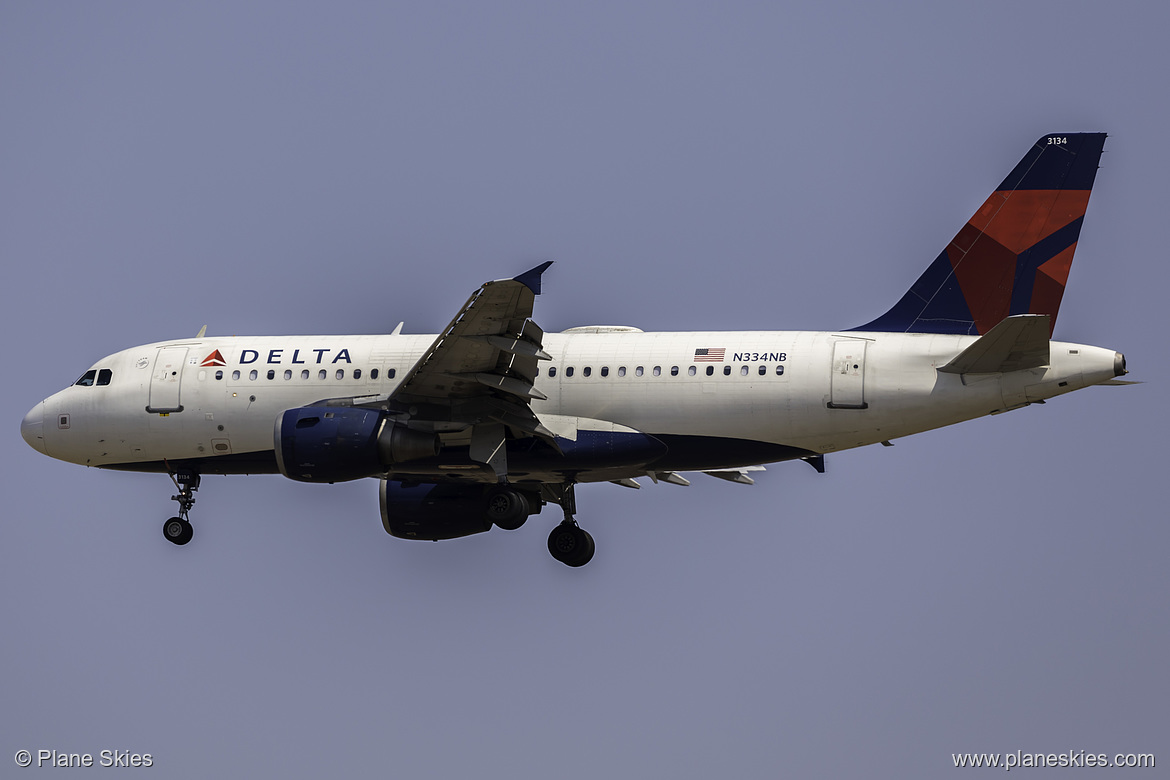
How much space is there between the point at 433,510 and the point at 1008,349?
1495cm

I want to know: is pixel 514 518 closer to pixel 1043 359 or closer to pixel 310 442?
pixel 310 442

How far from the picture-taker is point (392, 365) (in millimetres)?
38844

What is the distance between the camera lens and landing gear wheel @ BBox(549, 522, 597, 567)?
41250 mm

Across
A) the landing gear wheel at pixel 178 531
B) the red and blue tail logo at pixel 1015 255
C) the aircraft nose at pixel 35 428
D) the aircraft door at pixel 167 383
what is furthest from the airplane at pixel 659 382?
the aircraft nose at pixel 35 428

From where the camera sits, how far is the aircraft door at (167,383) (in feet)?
133

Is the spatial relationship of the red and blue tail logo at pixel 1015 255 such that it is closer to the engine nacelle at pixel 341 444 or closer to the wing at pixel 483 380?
the wing at pixel 483 380

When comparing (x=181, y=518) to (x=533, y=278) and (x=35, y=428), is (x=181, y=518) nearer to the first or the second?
(x=35, y=428)

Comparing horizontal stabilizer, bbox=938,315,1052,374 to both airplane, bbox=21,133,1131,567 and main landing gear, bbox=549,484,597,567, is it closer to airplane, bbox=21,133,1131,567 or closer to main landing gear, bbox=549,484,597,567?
airplane, bbox=21,133,1131,567

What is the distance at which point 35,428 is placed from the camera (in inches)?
1654

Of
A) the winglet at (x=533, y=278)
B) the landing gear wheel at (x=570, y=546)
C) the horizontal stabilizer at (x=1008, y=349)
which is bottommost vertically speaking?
the landing gear wheel at (x=570, y=546)

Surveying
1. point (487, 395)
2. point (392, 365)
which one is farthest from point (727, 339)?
point (392, 365)

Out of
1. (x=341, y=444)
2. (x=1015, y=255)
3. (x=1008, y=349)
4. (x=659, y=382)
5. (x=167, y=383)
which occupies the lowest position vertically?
(x=1008, y=349)

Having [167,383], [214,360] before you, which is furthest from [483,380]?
[167,383]

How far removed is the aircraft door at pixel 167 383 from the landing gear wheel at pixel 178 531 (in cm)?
293
